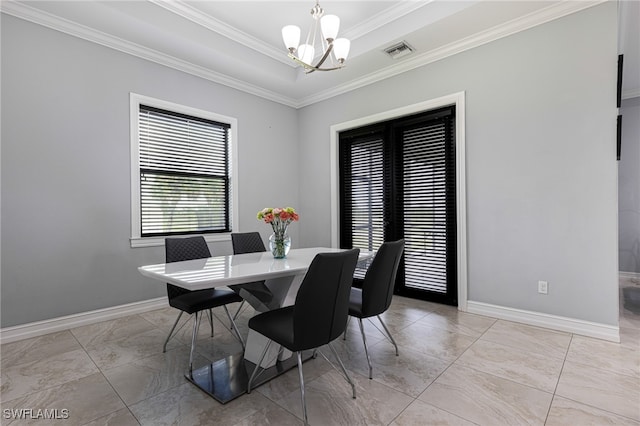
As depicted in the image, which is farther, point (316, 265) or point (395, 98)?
point (395, 98)

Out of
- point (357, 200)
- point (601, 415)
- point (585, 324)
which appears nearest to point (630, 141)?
point (585, 324)

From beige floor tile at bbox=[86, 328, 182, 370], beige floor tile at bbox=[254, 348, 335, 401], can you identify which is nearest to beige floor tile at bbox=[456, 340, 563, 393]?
beige floor tile at bbox=[254, 348, 335, 401]

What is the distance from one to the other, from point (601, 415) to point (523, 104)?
2.56 meters

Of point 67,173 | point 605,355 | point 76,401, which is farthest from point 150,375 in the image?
point 605,355

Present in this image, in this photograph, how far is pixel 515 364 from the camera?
2188 mm

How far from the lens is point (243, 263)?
7.20 ft

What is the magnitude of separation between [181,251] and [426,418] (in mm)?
2143

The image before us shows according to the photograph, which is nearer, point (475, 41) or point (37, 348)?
point (37, 348)

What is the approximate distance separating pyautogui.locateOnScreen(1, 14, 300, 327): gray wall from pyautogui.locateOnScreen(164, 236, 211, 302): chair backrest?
1.07m

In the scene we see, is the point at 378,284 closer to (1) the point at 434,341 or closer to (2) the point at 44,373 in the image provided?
(1) the point at 434,341

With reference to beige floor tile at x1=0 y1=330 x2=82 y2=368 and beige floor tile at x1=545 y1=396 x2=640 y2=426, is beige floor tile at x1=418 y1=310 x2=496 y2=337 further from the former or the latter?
beige floor tile at x1=0 y1=330 x2=82 y2=368

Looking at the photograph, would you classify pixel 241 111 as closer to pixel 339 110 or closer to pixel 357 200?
pixel 339 110

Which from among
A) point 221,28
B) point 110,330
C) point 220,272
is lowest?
point 110,330

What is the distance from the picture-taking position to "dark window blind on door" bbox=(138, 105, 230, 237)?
11.6ft
